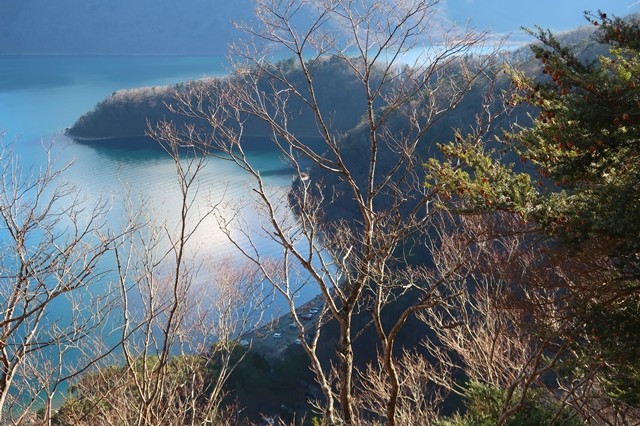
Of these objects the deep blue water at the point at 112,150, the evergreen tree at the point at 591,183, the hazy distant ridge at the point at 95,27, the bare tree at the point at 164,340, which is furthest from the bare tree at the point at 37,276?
the hazy distant ridge at the point at 95,27

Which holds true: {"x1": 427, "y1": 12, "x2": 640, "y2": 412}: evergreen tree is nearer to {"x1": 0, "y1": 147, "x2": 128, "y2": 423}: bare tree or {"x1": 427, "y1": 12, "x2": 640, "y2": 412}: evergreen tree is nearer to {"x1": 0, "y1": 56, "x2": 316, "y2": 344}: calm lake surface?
{"x1": 0, "y1": 147, "x2": 128, "y2": 423}: bare tree

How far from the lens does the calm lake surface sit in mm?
14828

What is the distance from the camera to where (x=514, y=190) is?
3.11m

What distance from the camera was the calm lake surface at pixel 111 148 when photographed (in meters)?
14.8

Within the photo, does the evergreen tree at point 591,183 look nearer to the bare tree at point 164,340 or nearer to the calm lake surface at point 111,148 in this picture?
the bare tree at point 164,340

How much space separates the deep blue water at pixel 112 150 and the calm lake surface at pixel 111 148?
3cm

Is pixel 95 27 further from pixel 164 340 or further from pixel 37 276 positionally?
pixel 37 276

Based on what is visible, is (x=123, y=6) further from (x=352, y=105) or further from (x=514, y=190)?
(x=514, y=190)

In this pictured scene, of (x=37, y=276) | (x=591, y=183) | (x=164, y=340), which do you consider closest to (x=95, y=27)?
(x=164, y=340)

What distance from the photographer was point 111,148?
29.0m

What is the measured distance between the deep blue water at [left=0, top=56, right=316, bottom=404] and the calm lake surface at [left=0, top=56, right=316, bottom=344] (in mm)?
31

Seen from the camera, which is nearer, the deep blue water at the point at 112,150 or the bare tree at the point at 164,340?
the bare tree at the point at 164,340

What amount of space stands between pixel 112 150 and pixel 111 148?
0.54 m

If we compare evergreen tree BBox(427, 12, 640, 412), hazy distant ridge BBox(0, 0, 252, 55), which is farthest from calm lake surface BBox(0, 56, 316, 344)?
evergreen tree BBox(427, 12, 640, 412)
